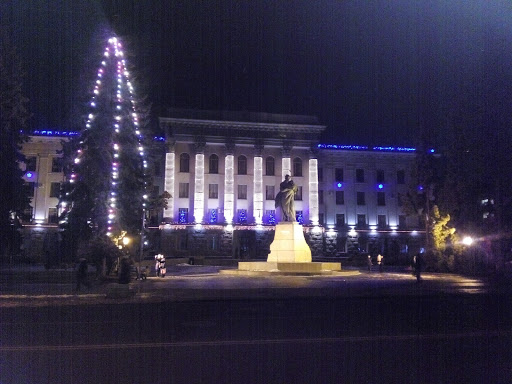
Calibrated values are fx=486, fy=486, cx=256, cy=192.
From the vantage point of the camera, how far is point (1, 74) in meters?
30.6

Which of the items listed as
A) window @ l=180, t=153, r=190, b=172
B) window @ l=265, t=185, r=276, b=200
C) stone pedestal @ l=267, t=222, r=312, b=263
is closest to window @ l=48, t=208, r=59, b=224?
window @ l=180, t=153, r=190, b=172

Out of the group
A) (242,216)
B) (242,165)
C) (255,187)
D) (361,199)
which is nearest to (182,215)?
(242,216)

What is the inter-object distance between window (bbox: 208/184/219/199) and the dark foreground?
5255cm

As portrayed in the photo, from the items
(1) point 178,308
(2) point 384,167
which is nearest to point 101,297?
(1) point 178,308

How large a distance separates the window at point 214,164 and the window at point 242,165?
3.16 metres

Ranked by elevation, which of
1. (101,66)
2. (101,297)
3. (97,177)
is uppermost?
(101,66)

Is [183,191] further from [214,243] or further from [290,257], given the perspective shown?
[290,257]

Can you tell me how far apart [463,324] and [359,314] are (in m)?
2.80

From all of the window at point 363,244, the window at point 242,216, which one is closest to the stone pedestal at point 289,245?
the window at point 242,216

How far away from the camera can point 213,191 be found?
67.9 metres

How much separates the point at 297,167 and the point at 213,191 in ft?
42.1

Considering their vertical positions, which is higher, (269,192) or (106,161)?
(269,192)

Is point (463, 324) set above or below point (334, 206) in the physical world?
below

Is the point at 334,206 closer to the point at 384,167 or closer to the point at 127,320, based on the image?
the point at 384,167
